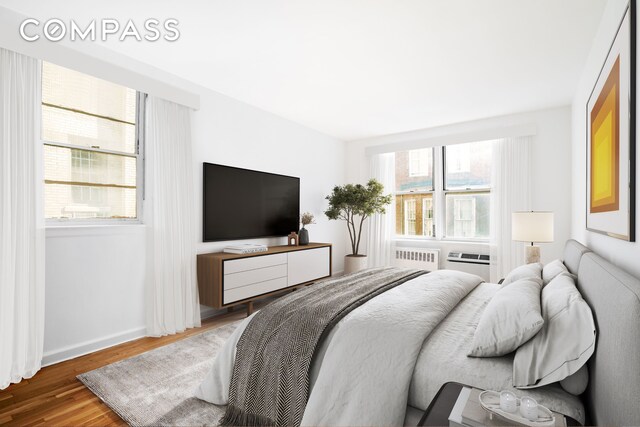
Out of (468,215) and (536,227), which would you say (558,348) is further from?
(468,215)

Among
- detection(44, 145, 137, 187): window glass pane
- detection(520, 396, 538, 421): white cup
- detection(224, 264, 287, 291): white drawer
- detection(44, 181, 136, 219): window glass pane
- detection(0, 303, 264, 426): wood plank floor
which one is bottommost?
detection(0, 303, 264, 426): wood plank floor

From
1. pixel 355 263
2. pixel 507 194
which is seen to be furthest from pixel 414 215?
pixel 507 194

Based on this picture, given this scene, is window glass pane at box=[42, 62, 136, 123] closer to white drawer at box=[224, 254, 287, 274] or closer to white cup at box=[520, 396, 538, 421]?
white drawer at box=[224, 254, 287, 274]

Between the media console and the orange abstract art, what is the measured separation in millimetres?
2908

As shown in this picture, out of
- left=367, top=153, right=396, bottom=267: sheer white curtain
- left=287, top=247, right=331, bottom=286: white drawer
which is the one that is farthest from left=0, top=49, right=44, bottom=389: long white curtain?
left=367, top=153, right=396, bottom=267: sheer white curtain

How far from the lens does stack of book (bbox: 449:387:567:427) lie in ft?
2.91

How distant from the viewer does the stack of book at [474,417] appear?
2.91 feet

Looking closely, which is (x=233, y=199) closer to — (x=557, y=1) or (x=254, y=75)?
(x=254, y=75)

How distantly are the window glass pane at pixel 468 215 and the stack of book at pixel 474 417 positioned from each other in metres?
4.34

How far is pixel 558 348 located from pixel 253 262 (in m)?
2.82

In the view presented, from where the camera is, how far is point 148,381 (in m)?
2.19

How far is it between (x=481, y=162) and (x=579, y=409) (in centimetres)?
433

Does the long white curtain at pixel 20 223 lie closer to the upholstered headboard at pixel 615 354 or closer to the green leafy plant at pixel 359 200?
the upholstered headboard at pixel 615 354

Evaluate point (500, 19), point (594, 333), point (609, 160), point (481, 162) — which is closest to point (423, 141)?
point (481, 162)
